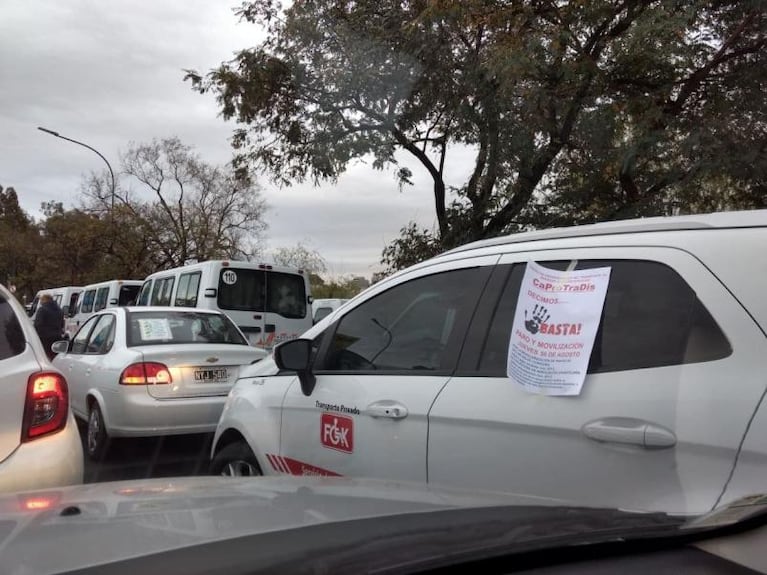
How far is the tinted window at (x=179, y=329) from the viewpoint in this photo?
6.73 meters

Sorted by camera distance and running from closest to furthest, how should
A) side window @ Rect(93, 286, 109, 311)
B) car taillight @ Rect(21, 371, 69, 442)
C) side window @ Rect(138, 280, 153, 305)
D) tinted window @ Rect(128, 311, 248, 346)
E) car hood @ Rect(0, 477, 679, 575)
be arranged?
car hood @ Rect(0, 477, 679, 575), car taillight @ Rect(21, 371, 69, 442), tinted window @ Rect(128, 311, 248, 346), side window @ Rect(138, 280, 153, 305), side window @ Rect(93, 286, 109, 311)

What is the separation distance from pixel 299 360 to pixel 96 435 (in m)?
3.94

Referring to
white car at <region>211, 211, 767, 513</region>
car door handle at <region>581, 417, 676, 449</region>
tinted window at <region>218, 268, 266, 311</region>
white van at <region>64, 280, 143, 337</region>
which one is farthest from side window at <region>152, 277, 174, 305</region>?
car door handle at <region>581, 417, 676, 449</region>

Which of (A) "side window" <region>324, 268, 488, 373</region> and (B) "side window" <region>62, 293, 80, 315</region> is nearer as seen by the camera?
(A) "side window" <region>324, 268, 488, 373</region>

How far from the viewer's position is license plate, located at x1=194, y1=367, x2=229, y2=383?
20.4ft

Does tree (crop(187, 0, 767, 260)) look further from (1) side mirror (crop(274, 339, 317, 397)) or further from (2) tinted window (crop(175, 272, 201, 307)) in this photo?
(1) side mirror (crop(274, 339, 317, 397))

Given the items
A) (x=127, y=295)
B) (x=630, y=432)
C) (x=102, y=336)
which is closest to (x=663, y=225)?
(x=630, y=432)

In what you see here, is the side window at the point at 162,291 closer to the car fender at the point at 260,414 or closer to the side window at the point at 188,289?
the side window at the point at 188,289

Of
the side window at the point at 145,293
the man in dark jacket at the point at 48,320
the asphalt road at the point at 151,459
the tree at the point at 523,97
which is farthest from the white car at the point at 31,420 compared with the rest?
the side window at the point at 145,293

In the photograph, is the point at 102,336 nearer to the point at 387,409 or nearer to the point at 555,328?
the point at 387,409

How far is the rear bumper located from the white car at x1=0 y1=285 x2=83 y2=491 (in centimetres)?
236

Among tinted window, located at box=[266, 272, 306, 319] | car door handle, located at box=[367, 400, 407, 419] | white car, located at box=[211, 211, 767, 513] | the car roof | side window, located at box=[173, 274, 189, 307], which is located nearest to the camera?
white car, located at box=[211, 211, 767, 513]

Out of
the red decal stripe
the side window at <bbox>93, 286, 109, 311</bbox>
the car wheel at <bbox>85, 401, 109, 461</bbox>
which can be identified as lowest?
the car wheel at <bbox>85, 401, 109, 461</bbox>

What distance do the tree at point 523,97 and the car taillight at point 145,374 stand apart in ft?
16.7
